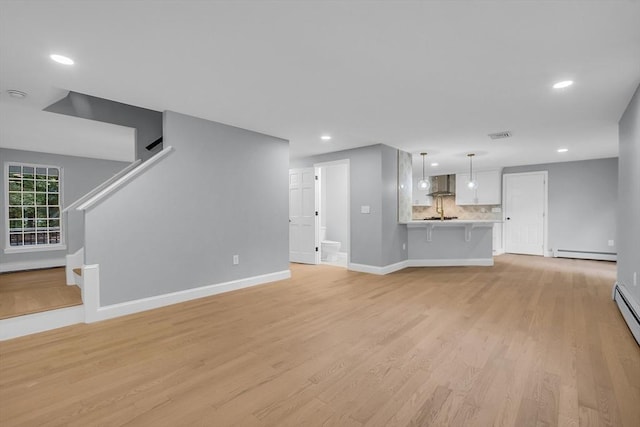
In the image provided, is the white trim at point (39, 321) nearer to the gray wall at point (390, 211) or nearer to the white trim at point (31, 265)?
the white trim at point (31, 265)

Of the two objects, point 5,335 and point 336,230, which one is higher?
point 336,230

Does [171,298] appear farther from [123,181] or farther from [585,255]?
[585,255]

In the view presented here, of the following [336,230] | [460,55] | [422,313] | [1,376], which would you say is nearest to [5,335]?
[1,376]

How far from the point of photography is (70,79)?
112 inches

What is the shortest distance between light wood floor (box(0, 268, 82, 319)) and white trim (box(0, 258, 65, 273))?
0.58 m

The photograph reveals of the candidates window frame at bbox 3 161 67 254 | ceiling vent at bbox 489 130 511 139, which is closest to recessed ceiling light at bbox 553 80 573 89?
ceiling vent at bbox 489 130 511 139

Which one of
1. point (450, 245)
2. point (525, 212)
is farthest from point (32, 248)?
point (525, 212)

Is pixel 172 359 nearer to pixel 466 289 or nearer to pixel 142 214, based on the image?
pixel 142 214

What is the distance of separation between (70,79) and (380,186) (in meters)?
4.48

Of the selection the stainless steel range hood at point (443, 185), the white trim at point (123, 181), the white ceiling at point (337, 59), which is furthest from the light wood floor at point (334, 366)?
the stainless steel range hood at point (443, 185)

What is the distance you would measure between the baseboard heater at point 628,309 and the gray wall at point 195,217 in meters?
4.20

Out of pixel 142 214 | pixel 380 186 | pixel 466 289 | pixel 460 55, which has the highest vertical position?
pixel 460 55

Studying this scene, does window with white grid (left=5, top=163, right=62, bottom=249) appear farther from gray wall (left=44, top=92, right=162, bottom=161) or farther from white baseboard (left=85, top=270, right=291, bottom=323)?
white baseboard (left=85, top=270, right=291, bottom=323)

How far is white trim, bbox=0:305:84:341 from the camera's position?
278cm
